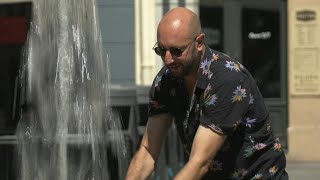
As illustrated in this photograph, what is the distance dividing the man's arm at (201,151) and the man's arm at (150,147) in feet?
1.24

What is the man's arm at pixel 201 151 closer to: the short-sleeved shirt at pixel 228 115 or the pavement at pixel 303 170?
the short-sleeved shirt at pixel 228 115

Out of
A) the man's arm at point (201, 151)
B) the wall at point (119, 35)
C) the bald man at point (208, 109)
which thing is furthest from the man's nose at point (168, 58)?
the wall at point (119, 35)

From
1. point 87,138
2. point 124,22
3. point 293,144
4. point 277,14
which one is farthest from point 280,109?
point 87,138

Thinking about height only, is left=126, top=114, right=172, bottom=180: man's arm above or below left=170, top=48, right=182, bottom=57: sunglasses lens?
below

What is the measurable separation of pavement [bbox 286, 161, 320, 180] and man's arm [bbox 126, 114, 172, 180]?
6783mm

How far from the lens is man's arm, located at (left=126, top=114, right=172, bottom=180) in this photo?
307 cm

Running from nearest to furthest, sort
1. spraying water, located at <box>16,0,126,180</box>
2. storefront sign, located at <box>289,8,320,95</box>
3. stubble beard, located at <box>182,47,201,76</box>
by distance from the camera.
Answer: stubble beard, located at <box>182,47,201,76</box> → spraying water, located at <box>16,0,126,180</box> → storefront sign, located at <box>289,8,320,95</box>

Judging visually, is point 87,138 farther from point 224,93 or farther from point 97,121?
point 224,93

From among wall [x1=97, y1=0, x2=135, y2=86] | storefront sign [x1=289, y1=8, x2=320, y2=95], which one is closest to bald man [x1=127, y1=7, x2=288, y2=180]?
storefront sign [x1=289, y1=8, x2=320, y2=95]

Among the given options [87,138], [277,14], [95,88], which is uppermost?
[277,14]

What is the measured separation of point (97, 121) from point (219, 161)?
3.02m

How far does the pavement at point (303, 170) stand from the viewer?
386 inches

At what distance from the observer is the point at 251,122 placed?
2.84 metres

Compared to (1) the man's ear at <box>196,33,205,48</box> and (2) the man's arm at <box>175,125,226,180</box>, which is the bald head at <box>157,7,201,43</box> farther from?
(2) the man's arm at <box>175,125,226,180</box>
